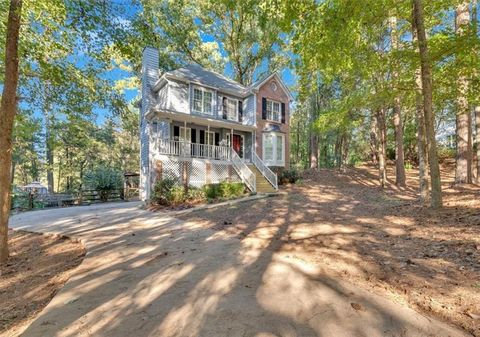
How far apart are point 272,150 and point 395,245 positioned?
13544mm

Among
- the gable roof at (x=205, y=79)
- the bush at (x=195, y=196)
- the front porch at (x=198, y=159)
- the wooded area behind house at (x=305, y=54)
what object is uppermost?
the gable roof at (x=205, y=79)

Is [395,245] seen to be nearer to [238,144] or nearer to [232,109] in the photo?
[238,144]

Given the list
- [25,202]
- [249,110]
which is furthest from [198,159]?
[25,202]

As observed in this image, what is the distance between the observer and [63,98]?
677 centimetres

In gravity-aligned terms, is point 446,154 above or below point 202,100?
Answer: below

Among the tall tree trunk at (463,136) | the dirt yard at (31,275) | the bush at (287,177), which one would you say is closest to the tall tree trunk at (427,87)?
the tall tree trunk at (463,136)

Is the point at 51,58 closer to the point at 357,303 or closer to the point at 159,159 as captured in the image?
the point at 159,159

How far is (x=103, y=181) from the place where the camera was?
1588 cm

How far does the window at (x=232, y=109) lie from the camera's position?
16.8 meters

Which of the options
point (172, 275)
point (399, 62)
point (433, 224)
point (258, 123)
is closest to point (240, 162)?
point (258, 123)

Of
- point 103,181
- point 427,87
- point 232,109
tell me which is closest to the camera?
point 427,87

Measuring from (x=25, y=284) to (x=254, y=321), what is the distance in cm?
391

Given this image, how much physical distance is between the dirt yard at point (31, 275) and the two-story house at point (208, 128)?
6309mm

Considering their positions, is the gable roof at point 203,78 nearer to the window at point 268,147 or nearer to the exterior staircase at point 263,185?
the window at point 268,147
